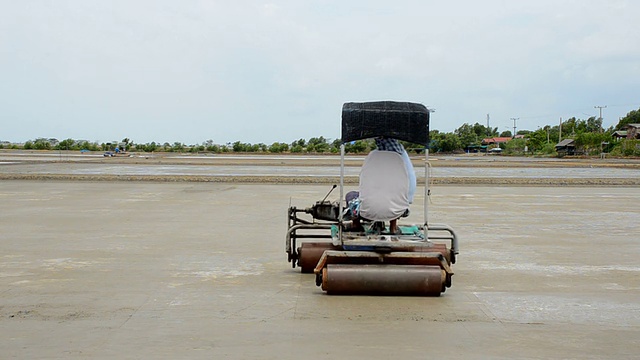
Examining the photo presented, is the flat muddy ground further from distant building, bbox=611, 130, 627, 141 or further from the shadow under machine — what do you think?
distant building, bbox=611, 130, 627, 141

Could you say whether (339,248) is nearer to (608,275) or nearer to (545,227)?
(608,275)

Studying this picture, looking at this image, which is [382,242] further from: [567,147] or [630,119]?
[630,119]

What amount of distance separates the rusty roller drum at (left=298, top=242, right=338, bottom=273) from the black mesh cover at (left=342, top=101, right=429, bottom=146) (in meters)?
1.98

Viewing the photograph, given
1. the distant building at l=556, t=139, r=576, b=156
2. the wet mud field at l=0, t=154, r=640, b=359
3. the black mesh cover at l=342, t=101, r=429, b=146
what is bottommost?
the wet mud field at l=0, t=154, r=640, b=359

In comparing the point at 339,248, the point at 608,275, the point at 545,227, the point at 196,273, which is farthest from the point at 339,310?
the point at 545,227

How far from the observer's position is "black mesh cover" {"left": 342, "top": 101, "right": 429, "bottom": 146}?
8.69 m

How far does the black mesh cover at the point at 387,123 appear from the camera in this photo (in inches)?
342

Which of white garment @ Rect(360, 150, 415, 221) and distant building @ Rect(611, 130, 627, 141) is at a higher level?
distant building @ Rect(611, 130, 627, 141)

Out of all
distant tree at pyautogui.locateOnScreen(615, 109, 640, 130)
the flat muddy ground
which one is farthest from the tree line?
the flat muddy ground

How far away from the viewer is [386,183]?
9164 millimetres

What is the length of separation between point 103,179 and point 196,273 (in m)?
23.9

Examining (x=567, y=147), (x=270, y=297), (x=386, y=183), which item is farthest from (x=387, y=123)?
(x=567, y=147)

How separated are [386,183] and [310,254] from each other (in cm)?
167

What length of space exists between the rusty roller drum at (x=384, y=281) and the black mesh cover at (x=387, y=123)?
1662mm
